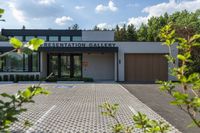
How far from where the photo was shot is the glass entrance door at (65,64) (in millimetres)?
32312

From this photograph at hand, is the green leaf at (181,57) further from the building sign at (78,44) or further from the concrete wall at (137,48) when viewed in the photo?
the building sign at (78,44)

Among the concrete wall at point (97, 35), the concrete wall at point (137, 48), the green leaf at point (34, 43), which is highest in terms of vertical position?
the concrete wall at point (97, 35)

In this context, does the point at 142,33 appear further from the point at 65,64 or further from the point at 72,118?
the point at 72,118

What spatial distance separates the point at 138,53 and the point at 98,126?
2105 cm

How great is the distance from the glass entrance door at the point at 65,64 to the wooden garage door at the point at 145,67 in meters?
5.21

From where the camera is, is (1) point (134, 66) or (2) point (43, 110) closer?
(2) point (43, 110)

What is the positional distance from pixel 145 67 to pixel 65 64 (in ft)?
26.6

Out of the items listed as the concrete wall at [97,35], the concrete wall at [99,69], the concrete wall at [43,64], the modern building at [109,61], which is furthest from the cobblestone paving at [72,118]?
the concrete wall at [97,35]

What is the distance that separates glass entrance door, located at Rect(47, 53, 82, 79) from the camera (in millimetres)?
32312

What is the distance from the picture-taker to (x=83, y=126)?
362 inches

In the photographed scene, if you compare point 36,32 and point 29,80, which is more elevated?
point 36,32

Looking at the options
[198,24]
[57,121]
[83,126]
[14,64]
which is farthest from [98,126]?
[198,24]

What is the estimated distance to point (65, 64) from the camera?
107ft

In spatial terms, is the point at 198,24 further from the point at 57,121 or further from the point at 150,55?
the point at 57,121
